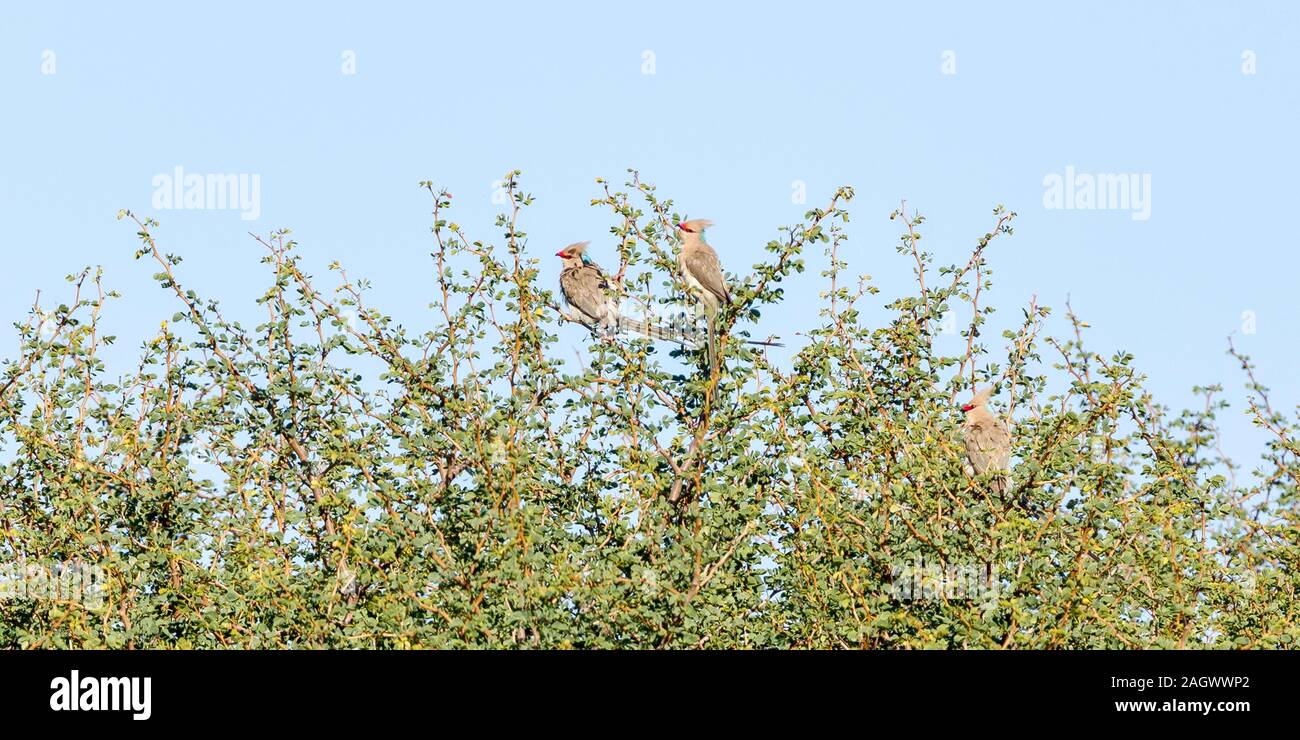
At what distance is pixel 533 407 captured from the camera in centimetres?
1152

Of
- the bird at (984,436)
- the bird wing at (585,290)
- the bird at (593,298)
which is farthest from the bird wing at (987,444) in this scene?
the bird wing at (585,290)

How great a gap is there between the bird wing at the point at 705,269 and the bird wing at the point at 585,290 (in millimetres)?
1000

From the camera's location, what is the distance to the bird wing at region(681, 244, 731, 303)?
12.6 m

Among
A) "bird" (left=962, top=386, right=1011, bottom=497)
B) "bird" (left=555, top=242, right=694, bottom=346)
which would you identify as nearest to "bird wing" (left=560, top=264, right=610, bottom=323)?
"bird" (left=555, top=242, right=694, bottom=346)

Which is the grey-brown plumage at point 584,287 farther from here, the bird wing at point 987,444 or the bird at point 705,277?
the bird wing at point 987,444

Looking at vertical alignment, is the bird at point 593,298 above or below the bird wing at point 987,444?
above

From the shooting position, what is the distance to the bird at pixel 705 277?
11828 mm

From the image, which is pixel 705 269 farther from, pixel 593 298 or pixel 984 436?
pixel 984 436

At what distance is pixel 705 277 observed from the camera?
41.5ft

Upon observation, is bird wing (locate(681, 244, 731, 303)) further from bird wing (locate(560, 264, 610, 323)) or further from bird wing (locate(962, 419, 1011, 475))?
bird wing (locate(962, 419, 1011, 475))

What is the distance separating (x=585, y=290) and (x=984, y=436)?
367cm

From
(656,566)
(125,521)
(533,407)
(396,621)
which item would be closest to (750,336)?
(533,407)

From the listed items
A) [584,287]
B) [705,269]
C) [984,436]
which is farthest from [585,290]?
[984,436]
